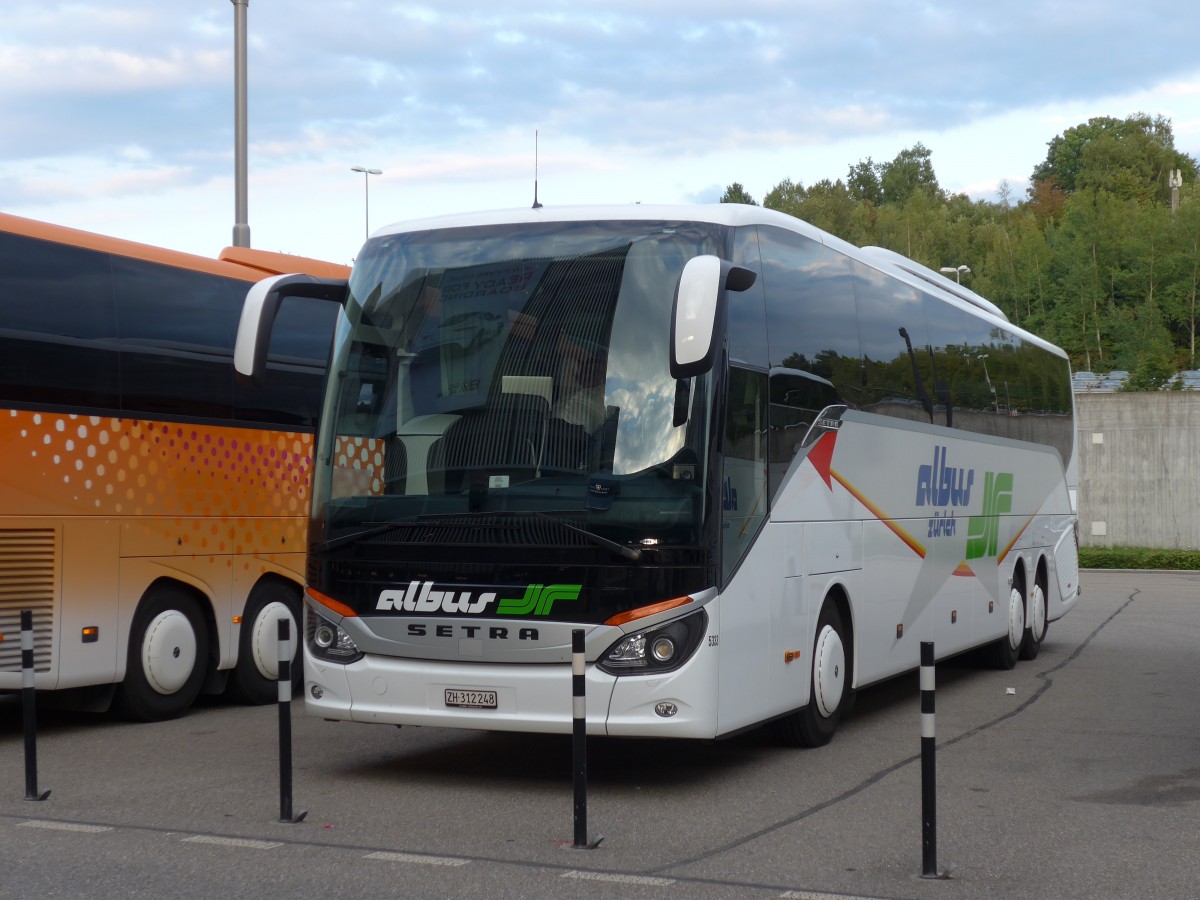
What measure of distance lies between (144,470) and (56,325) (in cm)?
140

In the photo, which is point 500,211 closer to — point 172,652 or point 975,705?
point 172,652

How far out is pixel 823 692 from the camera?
1047 cm

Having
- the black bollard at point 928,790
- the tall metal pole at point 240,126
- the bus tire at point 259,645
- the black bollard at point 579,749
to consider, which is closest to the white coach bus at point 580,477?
the black bollard at point 579,749

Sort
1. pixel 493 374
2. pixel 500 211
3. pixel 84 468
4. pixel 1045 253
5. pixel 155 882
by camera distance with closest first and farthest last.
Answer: pixel 155 882 → pixel 493 374 → pixel 500 211 → pixel 84 468 → pixel 1045 253

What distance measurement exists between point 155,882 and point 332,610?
111 inches

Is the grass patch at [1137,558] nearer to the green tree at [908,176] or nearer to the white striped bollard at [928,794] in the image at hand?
the white striped bollard at [928,794]

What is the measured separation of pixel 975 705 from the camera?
1334 centimetres

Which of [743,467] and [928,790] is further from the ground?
[743,467]

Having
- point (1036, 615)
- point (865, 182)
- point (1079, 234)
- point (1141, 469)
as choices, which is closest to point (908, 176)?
point (865, 182)

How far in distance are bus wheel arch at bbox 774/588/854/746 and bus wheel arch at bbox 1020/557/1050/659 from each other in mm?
6895

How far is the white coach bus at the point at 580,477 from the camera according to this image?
848cm

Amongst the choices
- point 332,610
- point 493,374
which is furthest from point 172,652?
point 493,374

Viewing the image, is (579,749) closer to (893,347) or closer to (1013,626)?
(893,347)

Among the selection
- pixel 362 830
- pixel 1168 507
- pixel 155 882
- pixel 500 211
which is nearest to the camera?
pixel 155 882
